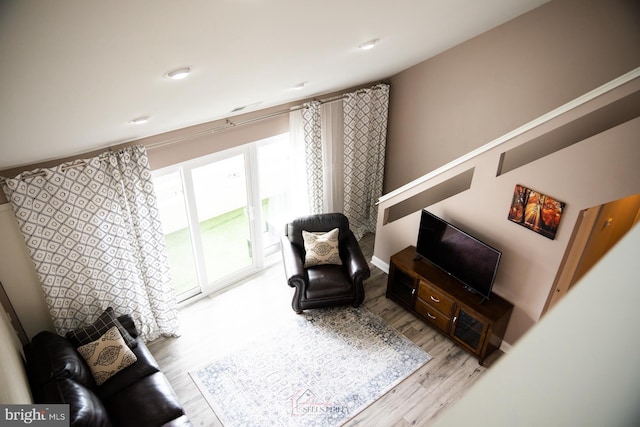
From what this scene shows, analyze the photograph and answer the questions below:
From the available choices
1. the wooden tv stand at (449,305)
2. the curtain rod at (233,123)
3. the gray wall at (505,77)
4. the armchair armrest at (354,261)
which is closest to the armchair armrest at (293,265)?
the armchair armrest at (354,261)

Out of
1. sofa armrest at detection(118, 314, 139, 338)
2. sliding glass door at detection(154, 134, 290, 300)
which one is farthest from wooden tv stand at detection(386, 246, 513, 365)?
sofa armrest at detection(118, 314, 139, 338)

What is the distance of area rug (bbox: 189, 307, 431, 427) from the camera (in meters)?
3.73

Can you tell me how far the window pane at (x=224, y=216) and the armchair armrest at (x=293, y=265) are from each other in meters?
0.73

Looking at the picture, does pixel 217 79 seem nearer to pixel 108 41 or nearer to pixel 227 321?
pixel 108 41

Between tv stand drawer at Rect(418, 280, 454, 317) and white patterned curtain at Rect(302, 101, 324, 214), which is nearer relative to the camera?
tv stand drawer at Rect(418, 280, 454, 317)

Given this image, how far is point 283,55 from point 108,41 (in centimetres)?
117

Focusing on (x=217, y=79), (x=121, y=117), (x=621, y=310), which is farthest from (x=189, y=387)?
(x=621, y=310)

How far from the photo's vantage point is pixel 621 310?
1.17ft

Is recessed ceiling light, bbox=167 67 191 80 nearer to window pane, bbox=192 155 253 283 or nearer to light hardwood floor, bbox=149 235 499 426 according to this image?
window pane, bbox=192 155 253 283

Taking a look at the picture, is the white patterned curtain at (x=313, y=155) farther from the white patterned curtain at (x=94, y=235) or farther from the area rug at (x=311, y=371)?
the white patterned curtain at (x=94, y=235)

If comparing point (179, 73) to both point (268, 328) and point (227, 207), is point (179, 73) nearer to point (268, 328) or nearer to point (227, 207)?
point (268, 328)

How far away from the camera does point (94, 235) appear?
3613 mm

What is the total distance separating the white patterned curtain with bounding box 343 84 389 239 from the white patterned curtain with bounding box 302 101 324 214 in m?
0.42

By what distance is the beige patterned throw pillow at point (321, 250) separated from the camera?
15.5ft
